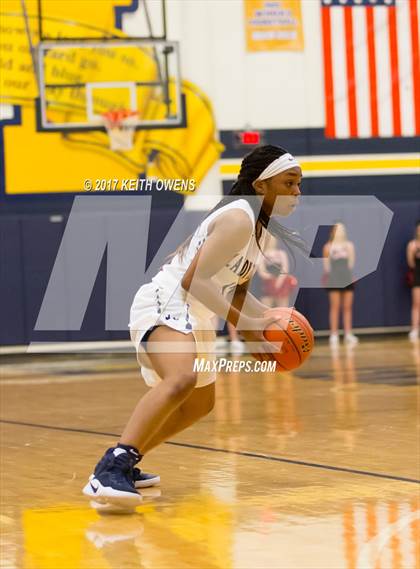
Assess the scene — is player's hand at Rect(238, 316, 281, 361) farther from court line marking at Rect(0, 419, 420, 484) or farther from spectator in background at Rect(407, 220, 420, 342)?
spectator in background at Rect(407, 220, 420, 342)

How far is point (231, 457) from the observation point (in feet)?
24.6

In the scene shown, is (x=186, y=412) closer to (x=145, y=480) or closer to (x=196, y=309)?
(x=145, y=480)

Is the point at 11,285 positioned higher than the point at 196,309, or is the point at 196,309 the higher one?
the point at 196,309

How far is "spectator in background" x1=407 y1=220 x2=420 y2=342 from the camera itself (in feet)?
59.4

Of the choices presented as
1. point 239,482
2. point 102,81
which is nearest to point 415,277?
point 102,81

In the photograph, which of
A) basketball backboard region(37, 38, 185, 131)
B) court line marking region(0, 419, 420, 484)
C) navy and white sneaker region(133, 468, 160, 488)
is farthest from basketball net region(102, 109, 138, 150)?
navy and white sneaker region(133, 468, 160, 488)

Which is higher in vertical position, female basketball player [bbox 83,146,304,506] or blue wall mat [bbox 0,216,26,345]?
female basketball player [bbox 83,146,304,506]

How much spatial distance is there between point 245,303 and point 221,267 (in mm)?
454

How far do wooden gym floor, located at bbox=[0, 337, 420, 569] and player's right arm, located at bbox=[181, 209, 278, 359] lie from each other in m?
0.90

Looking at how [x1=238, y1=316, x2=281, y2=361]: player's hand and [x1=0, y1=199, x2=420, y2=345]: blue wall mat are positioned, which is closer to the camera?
[x1=238, y1=316, x2=281, y2=361]: player's hand

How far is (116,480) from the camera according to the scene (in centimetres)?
571

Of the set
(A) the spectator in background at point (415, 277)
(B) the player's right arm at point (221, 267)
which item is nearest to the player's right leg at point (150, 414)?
(B) the player's right arm at point (221, 267)

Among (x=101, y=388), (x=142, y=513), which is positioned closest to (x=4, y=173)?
(x=101, y=388)

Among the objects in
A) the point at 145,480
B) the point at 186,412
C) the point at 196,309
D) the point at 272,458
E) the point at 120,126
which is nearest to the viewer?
the point at 196,309
